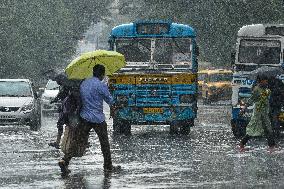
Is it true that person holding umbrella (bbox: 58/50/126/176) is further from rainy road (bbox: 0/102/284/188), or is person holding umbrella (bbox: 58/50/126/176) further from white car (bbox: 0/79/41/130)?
white car (bbox: 0/79/41/130)

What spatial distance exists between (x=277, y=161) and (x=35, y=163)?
4407 millimetres

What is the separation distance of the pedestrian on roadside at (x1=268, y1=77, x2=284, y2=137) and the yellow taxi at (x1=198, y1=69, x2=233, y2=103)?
3432 cm

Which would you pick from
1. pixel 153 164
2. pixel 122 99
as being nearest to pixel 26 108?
pixel 122 99

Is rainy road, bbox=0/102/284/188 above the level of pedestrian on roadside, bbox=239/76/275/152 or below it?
below

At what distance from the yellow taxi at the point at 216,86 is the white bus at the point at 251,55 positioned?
33112 millimetres

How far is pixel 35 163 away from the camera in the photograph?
18.5 meters

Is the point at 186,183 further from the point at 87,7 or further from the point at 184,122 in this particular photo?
the point at 87,7

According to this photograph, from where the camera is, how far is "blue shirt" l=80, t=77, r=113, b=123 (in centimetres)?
1619

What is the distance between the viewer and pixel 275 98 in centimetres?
2481

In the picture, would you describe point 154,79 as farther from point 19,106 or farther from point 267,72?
point 19,106

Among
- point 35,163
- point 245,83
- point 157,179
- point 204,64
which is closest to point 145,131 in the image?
point 245,83

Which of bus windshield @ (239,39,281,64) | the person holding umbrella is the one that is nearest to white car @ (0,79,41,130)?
bus windshield @ (239,39,281,64)

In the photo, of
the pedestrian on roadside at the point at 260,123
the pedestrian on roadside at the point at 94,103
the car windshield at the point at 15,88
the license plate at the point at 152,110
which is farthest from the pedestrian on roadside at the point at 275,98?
the car windshield at the point at 15,88

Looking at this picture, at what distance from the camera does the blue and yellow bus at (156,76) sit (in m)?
26.6
